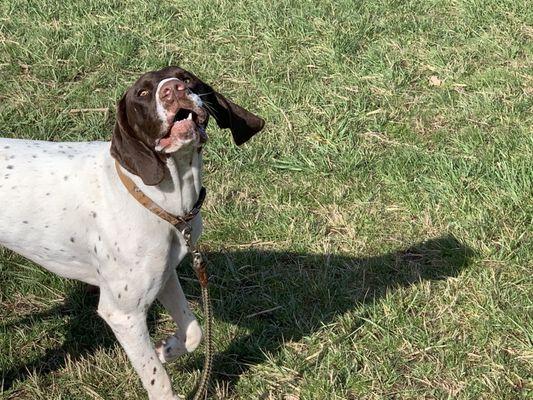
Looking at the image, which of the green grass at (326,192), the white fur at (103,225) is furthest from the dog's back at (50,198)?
the green grass at (326,192)

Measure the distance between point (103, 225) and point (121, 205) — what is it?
0.12 metres

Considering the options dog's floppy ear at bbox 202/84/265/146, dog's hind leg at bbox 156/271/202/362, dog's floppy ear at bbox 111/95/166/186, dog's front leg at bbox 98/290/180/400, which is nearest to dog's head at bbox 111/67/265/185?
dog's floppy ear at bbox 111/95/166/186

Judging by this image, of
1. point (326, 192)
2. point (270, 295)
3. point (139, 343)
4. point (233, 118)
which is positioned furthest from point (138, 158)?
point (326, 192)

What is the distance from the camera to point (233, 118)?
3.57m

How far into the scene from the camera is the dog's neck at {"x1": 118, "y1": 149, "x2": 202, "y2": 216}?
341 cm

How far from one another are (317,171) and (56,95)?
223 centimetres

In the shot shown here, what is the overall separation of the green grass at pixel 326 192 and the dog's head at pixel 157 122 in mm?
1262

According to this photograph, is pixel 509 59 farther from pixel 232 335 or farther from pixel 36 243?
pixel 36 243

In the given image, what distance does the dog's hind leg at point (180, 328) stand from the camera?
12.8 ft

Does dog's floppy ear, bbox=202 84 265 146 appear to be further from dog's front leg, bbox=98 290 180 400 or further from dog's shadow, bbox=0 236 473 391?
dog's shadow, bbox=0 236 473 391

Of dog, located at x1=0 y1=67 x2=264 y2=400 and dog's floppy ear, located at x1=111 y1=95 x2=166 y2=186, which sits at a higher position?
dog's floppy ear, located at x1=111 y1=95 x2=166 y2=186

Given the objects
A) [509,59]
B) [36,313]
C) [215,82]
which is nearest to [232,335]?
[36,313]

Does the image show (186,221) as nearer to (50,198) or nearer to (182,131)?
(182,131)

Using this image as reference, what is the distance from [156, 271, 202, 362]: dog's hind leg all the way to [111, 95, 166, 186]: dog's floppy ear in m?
0.76
